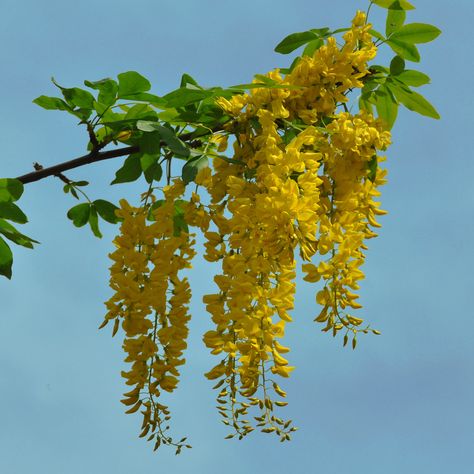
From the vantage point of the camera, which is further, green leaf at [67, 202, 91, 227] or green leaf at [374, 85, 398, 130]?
green leaf at [67, 202, 91, 227]

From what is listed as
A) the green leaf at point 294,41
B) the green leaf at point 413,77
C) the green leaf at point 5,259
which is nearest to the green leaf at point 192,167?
the green leaf at point 294,41

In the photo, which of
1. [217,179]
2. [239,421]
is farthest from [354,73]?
[239,421]

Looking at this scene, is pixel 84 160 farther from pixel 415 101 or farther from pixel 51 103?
pixel 415 101

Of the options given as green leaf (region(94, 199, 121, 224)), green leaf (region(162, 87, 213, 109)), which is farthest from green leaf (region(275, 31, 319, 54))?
green leaf (region(94, 199, 121, 224))

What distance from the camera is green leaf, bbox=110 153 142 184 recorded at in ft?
10.9

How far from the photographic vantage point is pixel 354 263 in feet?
9.60

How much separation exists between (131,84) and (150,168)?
0.33 metres

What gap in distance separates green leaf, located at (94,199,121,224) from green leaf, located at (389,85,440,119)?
46.7 inches

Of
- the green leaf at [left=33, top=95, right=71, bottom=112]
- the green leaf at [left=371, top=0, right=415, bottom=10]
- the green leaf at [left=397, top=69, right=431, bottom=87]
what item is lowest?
the green leaf at [left=33, top=95, right=71, bottom=112]

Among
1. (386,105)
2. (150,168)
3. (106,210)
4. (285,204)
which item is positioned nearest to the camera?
(285,204)

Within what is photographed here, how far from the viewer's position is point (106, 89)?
313 cm

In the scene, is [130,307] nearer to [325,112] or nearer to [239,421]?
[239,421]

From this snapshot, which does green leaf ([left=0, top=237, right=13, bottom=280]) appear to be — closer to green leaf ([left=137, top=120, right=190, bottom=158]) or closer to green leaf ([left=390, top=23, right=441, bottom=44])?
green leaf ([left=137, top=120, right=190, bottom=158])

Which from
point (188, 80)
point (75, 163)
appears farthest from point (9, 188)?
point (188, 80)
